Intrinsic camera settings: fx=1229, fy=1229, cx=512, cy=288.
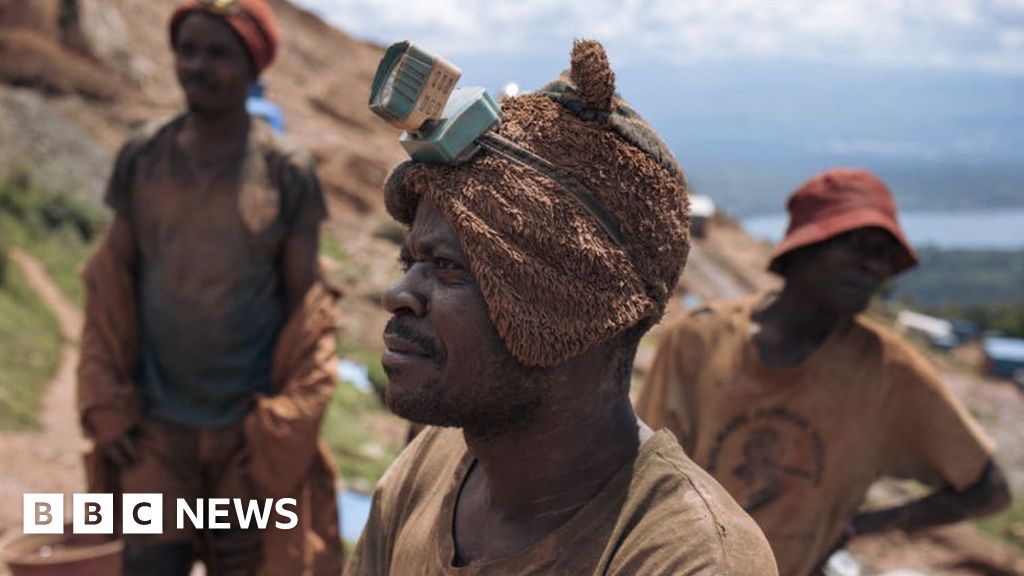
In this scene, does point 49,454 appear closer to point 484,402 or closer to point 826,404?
point 826,404

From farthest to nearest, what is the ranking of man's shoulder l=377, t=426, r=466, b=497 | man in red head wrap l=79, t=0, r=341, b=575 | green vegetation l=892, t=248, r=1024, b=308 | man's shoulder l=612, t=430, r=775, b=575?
green vegetation l=892, t=248, r=1024, b=308 → man in red head wrap l=79, t=0, r=341, b=575 → man's shoulder l=377, t=426, r=466, b=497 → man's shoulder l=612, t=430, r=775, b=575

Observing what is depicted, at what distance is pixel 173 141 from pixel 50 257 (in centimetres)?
834

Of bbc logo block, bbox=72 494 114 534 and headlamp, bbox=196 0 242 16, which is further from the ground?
headlamp, bbox=196 0 242 16

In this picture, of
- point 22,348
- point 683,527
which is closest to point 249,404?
point 683,527

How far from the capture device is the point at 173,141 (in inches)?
174

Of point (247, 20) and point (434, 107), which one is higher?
point (434, 107)

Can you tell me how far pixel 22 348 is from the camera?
373 inches

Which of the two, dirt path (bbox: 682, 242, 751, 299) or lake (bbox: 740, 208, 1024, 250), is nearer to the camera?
dirt path (bbox: 682, 242, 751, 299)

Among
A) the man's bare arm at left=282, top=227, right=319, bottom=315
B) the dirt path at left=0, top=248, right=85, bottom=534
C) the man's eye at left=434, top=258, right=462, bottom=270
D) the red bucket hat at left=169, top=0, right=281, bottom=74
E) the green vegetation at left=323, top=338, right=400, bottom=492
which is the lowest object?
the green vegetation at left=323, top=338, right=400, bottom=492

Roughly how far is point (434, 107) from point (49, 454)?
22.5ft

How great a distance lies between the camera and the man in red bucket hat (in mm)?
3674

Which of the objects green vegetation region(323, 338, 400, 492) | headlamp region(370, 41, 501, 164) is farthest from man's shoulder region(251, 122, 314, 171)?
green vegetation region(323, 338, 400, 492)

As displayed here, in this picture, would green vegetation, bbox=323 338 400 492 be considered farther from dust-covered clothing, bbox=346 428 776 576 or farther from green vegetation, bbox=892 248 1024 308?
green vegetation, bbox=892 248 1024 308

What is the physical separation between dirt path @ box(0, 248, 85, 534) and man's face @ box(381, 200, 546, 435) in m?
4.98
